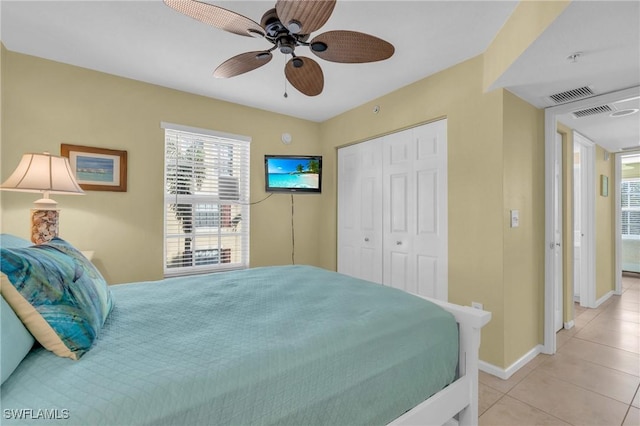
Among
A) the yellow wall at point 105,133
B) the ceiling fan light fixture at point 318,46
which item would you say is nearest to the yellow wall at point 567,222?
the ceiling fan light fixture at point 318,46

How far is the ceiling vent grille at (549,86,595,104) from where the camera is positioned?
2.36 m

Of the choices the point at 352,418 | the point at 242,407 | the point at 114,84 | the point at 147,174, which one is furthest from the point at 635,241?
the point at 114,84

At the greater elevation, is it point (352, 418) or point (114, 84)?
point (114, 84)

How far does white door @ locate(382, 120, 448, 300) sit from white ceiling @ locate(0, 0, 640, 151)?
0.64 meters

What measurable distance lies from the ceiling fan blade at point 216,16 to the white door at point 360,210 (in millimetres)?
2167

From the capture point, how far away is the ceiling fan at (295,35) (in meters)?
1.36

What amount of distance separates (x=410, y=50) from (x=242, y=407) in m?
2.63

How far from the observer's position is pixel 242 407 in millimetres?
838

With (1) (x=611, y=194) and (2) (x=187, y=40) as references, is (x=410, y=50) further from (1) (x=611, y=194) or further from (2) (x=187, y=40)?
(1) (x=611, y=194)

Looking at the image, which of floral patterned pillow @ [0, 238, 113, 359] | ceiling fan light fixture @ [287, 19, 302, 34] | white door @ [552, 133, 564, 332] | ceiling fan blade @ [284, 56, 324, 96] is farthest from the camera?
white door @ [552, 133, 564, 332]

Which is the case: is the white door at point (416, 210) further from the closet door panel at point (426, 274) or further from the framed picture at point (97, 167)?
the framed picture at point (97, 167)

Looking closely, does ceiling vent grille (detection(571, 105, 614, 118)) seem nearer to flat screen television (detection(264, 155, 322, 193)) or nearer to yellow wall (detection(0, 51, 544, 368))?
yellow wall (detection(0, 51, 544, 368))

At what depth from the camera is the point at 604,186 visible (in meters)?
4.16

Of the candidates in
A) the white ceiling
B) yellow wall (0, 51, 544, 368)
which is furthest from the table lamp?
the white ceiling
